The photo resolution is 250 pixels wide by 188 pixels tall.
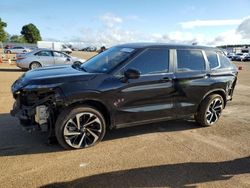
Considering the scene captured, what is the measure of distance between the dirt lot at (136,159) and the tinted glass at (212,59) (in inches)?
55.4

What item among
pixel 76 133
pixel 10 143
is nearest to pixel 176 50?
pixel 76 133

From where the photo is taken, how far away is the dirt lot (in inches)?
159

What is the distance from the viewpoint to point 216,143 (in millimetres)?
5598

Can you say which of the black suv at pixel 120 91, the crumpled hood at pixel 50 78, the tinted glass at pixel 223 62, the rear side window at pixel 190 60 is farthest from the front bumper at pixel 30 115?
the tinted glass at pixel 223 62

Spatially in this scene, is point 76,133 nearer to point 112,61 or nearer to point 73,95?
point 73,95

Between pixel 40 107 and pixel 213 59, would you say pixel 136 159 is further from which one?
pixel 213 59

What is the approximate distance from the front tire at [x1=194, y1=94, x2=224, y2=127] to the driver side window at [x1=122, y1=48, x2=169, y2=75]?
1.40m

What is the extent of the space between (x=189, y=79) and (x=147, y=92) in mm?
1089

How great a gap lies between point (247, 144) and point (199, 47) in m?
2.26

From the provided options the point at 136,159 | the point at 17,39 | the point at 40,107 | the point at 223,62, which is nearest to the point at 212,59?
the point at 223,62

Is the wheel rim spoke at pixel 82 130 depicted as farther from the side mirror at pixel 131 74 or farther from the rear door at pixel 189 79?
the rear door at pixel 189 79

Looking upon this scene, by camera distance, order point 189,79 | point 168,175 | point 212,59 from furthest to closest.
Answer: point 212,59 < point 189,79 < point 168,175

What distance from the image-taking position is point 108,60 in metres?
5.70

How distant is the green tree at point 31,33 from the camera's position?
102 metres
